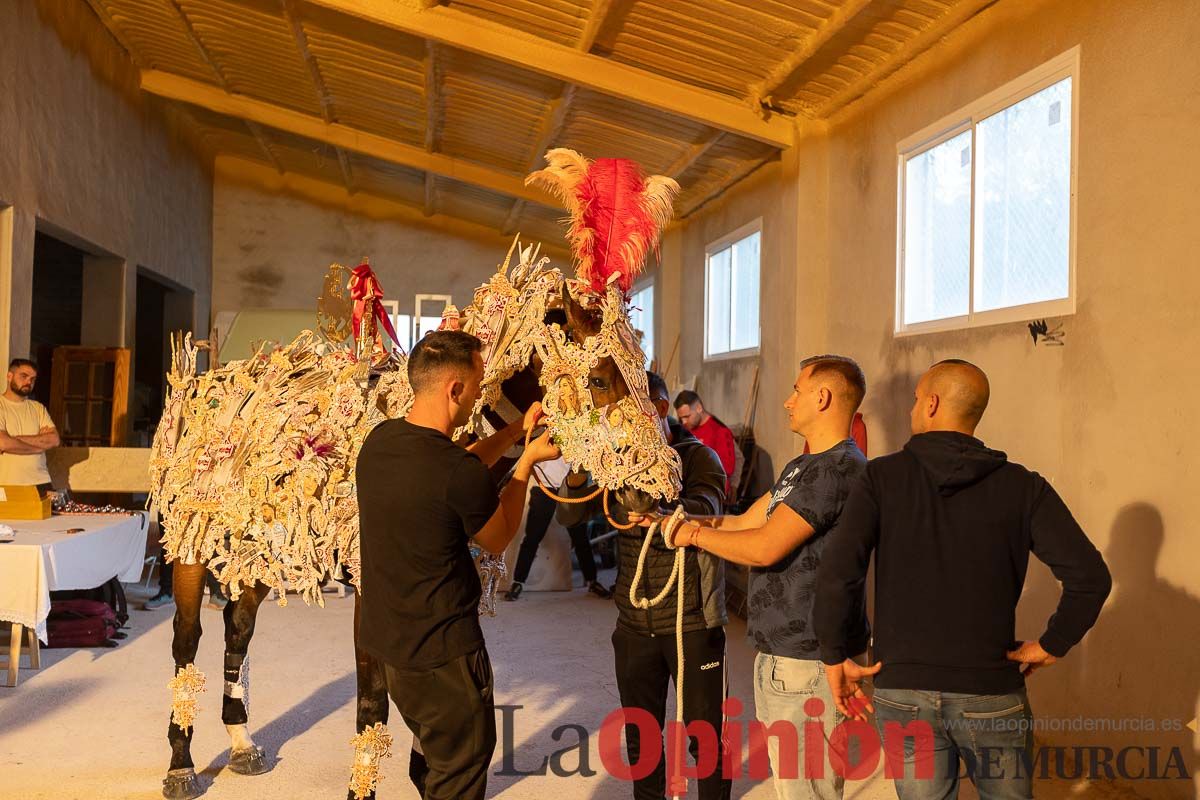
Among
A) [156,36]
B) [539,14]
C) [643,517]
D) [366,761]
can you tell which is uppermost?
[156,36]

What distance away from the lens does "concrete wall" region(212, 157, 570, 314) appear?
15.1m

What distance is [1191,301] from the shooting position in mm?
3756

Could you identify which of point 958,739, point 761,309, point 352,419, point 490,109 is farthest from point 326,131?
point 958,739

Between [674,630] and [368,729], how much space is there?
43.3 inches

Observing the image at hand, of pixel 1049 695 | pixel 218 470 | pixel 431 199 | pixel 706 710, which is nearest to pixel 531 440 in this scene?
pixel 706 710

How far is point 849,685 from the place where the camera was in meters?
2.37

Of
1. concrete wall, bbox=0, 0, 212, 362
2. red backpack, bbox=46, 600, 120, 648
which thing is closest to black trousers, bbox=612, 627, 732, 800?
red backpack, bbox=46, 600, 120, 648

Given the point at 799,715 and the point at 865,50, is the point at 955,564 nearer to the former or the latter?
the point at 799,715

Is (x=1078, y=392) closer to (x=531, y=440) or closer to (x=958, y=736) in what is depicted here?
(x=958, y=736)

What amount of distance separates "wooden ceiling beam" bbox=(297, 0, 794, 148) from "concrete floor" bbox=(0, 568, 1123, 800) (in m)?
3.65

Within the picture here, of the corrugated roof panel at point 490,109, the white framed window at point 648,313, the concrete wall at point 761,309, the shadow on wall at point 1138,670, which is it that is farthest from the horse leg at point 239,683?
the white framed window at point 648,313

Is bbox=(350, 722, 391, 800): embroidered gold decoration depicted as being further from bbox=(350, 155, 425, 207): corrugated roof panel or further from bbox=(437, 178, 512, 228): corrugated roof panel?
bbox=(350, 155, 425, 207): corrugated roof panel

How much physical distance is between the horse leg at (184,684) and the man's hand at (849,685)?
8.46 ft

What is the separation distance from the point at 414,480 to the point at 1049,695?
3512mm
